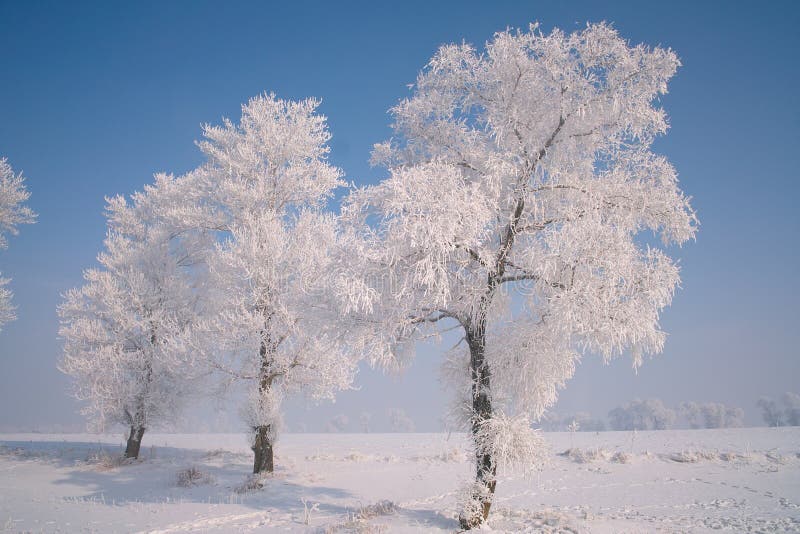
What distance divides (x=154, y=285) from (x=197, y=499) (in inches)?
356

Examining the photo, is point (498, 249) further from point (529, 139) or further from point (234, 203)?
point (234, 203)

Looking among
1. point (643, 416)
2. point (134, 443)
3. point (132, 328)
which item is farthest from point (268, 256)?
point (643, 416)

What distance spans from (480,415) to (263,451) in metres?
8.23

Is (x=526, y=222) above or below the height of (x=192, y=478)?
above

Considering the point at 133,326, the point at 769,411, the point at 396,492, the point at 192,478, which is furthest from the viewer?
the point at 769,411

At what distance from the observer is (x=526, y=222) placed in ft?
28.1

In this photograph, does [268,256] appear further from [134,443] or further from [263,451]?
[134,443]

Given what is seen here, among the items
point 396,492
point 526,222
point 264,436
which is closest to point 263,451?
point 264,436

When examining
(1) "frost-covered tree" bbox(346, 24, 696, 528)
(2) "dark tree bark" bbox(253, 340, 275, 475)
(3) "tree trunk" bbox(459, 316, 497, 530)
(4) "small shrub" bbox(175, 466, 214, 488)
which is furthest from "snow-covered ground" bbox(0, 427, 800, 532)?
(1) "frost-covered tree" bbox(346, 24, 696, 528)

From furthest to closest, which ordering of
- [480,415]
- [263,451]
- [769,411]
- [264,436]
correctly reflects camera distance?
[769,411]
[264,436]
[263,451]
[480,415]

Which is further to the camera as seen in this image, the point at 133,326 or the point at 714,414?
the point at 714,414

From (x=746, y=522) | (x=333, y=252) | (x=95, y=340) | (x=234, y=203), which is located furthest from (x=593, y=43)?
(x=95, y=340)

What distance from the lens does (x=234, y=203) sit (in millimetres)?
14609

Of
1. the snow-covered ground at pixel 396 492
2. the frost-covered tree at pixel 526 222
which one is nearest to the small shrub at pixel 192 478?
A: the snow-covered ground at pixel 396 492
